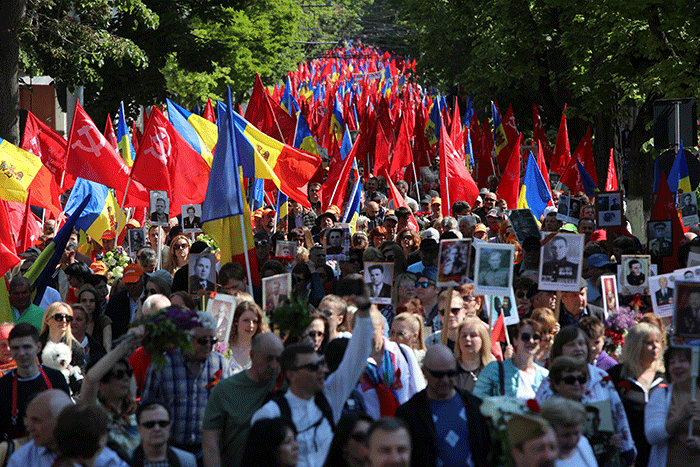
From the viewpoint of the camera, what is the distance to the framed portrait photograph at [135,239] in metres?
12.7

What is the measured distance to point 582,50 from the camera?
2012 cm

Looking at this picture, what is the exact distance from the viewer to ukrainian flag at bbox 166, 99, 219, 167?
13.8m

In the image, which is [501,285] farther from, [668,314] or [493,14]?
[493,14]

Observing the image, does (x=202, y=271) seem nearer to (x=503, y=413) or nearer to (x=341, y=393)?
(x=341, y=393)

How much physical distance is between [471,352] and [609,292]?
2.37 m

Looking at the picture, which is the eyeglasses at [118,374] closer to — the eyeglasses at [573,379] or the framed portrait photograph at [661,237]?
the eyeglasses at [573,379]

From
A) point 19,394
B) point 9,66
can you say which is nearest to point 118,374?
point 19,394

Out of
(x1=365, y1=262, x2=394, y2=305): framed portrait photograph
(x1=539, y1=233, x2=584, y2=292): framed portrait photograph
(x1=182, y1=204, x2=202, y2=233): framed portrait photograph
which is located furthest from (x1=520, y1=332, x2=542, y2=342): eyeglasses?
(x1=182, y1=204, x2=202, y2=233): framed portrait photograph

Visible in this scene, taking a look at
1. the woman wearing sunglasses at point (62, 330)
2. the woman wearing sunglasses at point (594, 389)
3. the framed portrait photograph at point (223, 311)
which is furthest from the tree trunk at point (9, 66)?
the woman wearing sunglasses at point (594, 389)

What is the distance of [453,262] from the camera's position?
25.2ft

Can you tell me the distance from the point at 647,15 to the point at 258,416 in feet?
39.8

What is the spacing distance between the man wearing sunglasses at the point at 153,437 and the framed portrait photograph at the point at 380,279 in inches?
150

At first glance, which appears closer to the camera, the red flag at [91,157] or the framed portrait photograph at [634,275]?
the framed portrait photograph at [634,275]

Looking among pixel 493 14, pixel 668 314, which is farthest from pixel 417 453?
pixel 493 14
